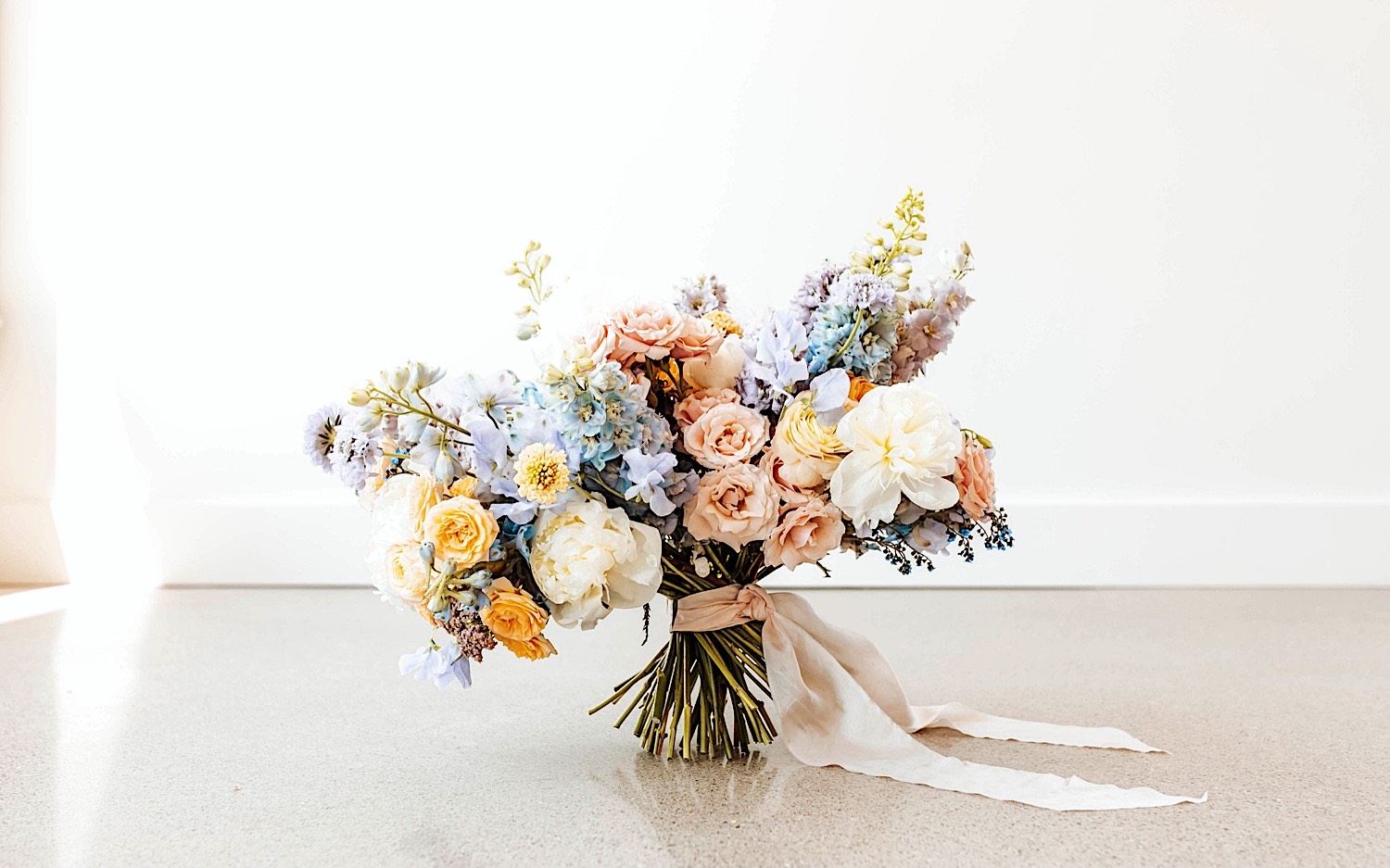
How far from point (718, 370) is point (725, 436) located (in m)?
0.09

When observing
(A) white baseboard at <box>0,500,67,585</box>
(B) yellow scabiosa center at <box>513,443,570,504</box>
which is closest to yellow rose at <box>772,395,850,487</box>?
(B) yellow scabiosa center at <box>513,443,570,504</box>

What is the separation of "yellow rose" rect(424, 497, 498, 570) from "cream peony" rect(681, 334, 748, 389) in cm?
26

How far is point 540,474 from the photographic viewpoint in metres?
1.08

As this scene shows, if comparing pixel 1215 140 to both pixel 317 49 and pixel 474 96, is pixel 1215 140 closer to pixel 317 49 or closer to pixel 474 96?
pixel 474 96

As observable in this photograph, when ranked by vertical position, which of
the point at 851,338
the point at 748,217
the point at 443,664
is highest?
the point at 748,217

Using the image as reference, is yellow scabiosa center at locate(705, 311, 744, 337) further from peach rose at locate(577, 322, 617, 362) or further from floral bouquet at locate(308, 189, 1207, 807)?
peach rose at locate(577, 322, 617, 362)

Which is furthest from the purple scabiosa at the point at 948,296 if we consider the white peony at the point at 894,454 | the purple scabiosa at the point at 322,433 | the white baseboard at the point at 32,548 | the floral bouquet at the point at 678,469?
the white baseboard at the point at 32,548

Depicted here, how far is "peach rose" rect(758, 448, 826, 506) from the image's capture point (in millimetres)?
1164

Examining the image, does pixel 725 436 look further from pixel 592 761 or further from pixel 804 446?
pixel 592 761

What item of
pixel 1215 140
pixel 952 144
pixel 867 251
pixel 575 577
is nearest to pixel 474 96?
pixel 952 144

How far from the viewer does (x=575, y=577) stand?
109 centimetres

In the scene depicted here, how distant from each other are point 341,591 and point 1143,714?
80.9 inches

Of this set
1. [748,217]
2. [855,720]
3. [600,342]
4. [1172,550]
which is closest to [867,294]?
[600,342]

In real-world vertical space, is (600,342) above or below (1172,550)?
above
